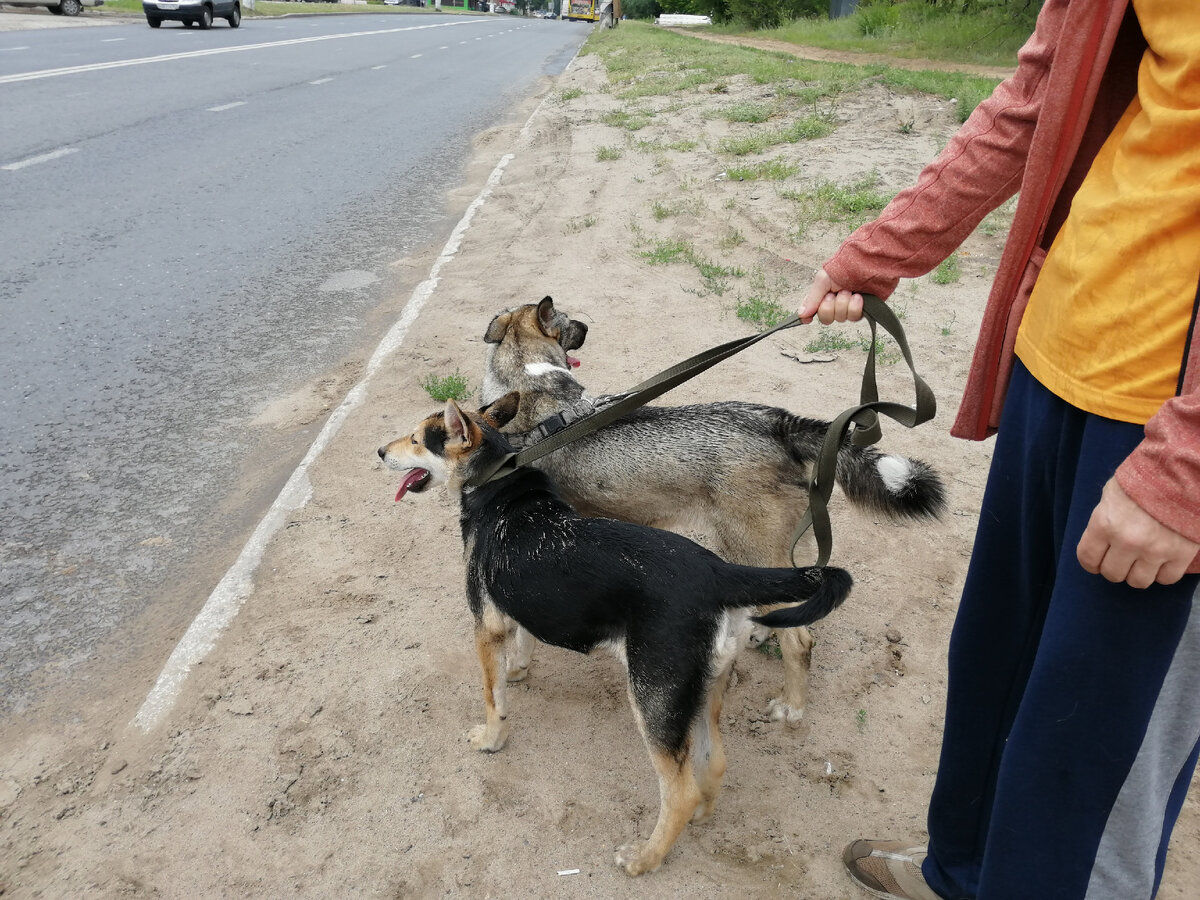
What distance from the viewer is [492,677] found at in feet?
10.4

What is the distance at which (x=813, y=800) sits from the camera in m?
2.99

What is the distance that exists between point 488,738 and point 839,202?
7332 mm

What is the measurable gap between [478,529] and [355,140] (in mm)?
11341

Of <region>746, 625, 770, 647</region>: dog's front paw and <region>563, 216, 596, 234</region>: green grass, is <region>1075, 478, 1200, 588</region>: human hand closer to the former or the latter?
<region>746, 625, 770, 647</region>: dog's front paw

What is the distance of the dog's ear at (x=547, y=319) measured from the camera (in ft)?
14.7

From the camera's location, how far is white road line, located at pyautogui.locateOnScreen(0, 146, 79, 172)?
9.66 meters

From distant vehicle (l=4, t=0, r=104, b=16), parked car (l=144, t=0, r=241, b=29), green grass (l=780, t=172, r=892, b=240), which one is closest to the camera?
green grass (l=780, t=172, r=892, b=240)

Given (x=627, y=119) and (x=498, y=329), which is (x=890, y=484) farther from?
(x=627, y=119)

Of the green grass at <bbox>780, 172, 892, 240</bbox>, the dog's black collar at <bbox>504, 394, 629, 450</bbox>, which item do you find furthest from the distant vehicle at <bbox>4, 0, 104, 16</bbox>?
the dog's black collar at <bbox>504, 394, 629, 450</bbox>

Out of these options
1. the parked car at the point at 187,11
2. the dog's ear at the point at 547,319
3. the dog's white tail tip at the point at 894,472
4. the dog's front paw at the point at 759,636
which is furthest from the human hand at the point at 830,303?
the parked car at the point at 187,11

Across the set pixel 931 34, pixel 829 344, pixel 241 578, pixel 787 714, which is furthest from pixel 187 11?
pixel 787 714

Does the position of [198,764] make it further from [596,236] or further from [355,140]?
[355,140]

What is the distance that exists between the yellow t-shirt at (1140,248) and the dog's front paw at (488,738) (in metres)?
2.35

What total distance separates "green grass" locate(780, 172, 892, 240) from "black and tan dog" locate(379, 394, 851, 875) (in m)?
6.11
